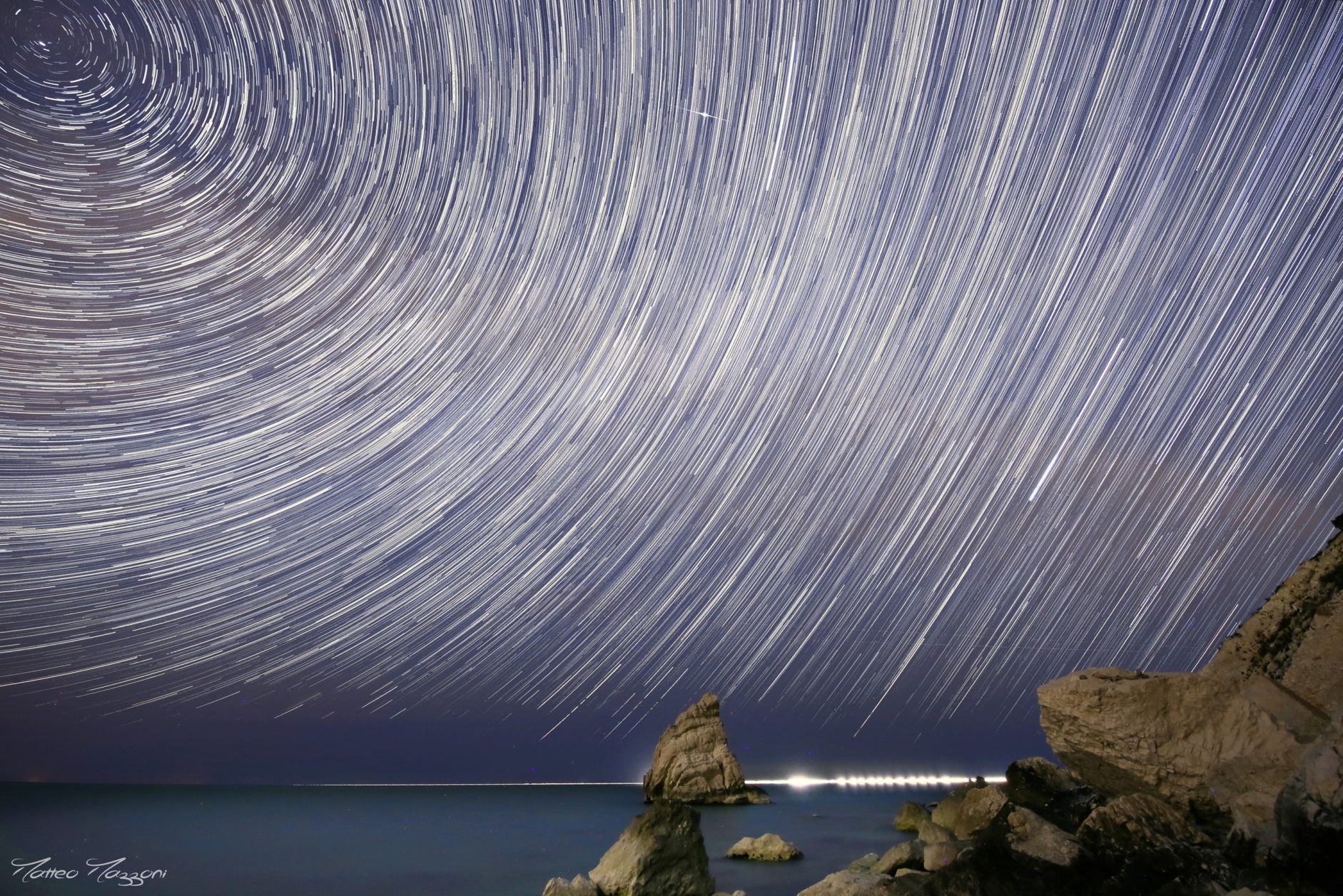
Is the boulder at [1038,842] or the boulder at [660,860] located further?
the boulder at [660,860]

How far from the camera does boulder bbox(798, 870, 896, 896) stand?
1107 centimetres

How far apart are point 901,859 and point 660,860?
5.27 m

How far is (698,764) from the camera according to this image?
181 feet

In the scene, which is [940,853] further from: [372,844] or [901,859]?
[372,844]

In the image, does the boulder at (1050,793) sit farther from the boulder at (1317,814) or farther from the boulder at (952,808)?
the boulder at (1317,814)

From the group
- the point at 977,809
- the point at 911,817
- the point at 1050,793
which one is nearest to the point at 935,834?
the point at 977,809

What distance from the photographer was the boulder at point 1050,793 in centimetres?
1530

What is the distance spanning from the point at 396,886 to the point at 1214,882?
1674cm

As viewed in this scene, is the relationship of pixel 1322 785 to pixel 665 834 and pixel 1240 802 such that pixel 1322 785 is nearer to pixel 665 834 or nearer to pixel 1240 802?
pixel 1240 802

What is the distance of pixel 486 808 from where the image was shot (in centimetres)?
5419

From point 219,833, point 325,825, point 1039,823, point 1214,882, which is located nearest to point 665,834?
point 1039,823

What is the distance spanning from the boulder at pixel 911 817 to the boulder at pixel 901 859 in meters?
13.4

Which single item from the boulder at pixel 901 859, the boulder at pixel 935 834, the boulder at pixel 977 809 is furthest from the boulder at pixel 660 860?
the boulder at pixel 977 809

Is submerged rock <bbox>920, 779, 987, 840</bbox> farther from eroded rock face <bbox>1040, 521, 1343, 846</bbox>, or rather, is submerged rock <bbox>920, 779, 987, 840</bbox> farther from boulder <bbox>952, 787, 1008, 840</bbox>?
eroded rock face <bbox>1040, 521, 1343, 846</bbox>
